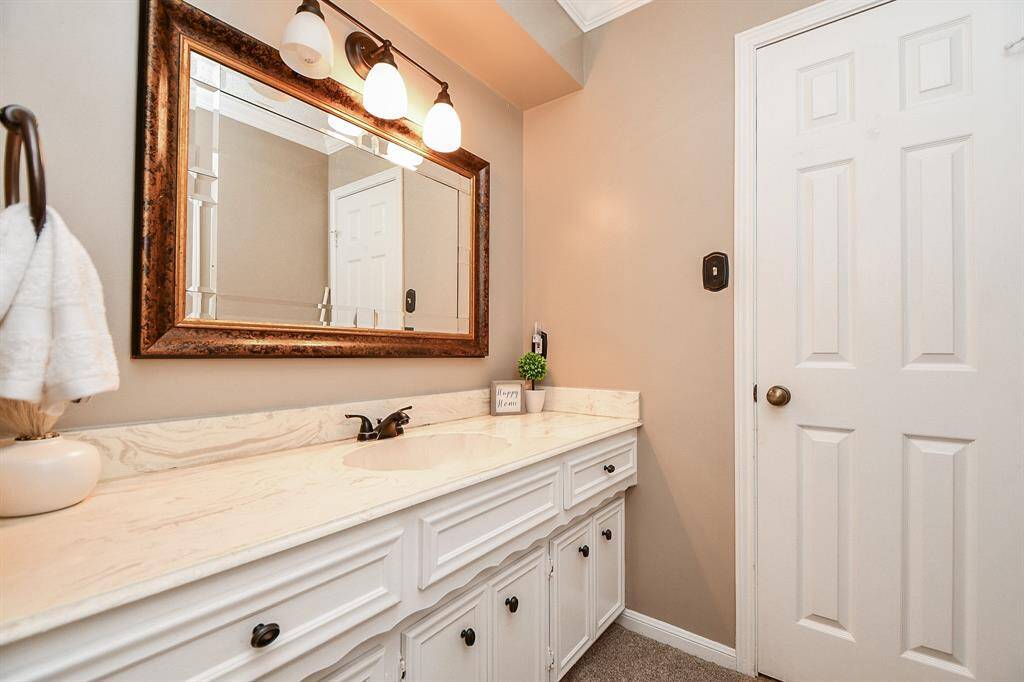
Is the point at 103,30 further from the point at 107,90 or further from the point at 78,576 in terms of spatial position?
the point at 78,576

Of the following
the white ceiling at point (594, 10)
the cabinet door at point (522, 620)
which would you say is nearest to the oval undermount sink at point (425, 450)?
the cabinet door at point (522, 620)

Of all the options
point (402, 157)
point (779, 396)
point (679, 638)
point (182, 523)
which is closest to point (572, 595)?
point (679, 638)

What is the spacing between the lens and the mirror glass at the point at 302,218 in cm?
114

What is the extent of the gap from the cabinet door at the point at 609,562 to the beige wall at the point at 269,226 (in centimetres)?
124

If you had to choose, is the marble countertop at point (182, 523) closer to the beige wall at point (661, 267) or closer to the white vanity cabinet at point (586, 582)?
the white vanity cabinet at point (586, 582)

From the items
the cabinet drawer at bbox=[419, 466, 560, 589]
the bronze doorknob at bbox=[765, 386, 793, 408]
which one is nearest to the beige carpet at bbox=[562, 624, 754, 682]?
the cabinet drawer at bbox=[419, 466, 560, 589]

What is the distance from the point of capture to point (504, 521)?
1.15 meters

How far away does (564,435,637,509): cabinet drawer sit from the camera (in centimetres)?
142

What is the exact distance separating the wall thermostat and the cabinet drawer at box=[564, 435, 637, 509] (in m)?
0.66

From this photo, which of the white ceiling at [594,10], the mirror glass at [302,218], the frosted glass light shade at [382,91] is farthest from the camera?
the white ceiling at [594,10]

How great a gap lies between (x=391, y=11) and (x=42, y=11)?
0.98 meters

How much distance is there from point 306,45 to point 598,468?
59.3 inches

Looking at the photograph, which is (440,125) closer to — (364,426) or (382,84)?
(382,84)

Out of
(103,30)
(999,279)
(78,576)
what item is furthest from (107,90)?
(999,279)
